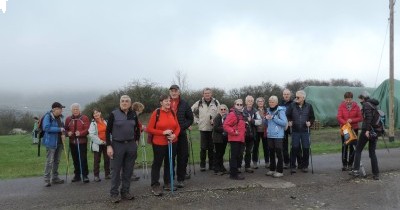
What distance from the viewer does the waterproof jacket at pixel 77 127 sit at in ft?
31.8

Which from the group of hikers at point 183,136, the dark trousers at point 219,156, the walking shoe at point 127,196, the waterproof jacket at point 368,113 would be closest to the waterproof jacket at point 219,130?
the group of hikers at point 183,136

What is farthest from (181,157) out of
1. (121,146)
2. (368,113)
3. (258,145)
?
(368,113)

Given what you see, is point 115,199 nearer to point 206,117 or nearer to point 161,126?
point 161,126

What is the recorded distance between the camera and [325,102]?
29.5 m

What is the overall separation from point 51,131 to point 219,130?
12.6 feet

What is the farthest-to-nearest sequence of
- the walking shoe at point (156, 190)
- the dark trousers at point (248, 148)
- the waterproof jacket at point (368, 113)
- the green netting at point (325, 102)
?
the green netting at point (325, 102) < the dark trousers at point (248, 148) < the waterproof jacket at point (368, 113) < the walking shoe at point (156, 190)

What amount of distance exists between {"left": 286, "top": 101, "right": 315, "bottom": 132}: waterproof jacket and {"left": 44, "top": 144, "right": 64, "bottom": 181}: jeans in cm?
562

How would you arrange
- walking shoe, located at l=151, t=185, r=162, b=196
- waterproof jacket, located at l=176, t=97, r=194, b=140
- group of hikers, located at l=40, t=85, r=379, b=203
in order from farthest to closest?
waterproof jacket, located at l=176, t=97, r=194, b=140, walking shoe, located at l=151, t=185, r=162, b=196, group of hikers, located at l=40, t=85, r=379, b=203

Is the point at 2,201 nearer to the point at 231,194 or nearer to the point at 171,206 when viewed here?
the point at 171,206

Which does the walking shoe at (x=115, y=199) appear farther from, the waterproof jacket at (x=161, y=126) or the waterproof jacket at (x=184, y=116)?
the waterproof jacket at (x=184, y=116)

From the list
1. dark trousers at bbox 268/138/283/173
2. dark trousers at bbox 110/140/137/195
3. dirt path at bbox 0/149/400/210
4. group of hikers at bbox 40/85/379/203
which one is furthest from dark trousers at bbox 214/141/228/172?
dark trousers at bbox 110/140/137/195

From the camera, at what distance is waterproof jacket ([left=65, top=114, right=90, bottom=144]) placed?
31.8 ft

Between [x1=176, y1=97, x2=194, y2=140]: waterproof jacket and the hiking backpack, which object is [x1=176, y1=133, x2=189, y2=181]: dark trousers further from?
the hiking backpack

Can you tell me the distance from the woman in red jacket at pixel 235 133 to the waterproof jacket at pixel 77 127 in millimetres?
3310
